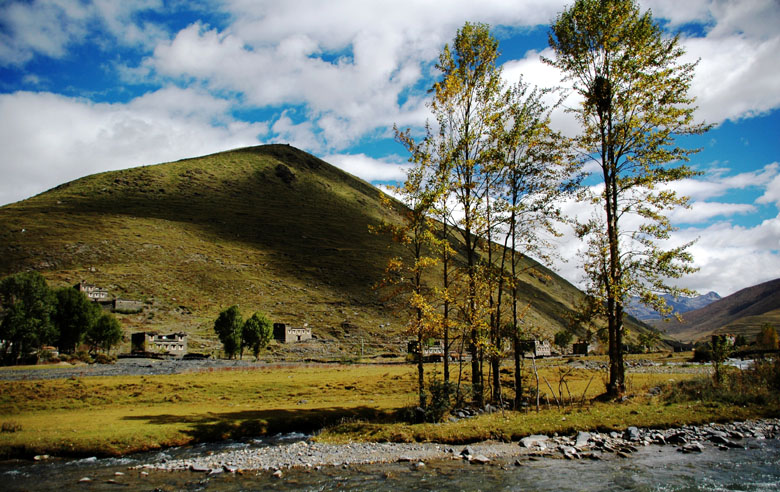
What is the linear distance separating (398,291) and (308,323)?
117m

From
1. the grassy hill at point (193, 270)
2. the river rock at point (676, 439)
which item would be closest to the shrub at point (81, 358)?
the grassy hill at point (193, 270)

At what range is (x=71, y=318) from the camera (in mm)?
91750

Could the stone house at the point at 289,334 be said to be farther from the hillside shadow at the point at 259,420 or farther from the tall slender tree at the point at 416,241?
the tall slender tree at the point at 416,241

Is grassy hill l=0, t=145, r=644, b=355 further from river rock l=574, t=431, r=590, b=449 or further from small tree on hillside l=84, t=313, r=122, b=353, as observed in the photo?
river rock l=574, t=431, r=590, b=449

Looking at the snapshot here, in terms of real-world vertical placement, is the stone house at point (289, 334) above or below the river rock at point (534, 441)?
below

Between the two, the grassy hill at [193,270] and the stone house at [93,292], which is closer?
the stone house at [93,292]

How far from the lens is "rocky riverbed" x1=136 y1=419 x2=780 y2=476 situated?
19453 mm

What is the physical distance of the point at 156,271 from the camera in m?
148

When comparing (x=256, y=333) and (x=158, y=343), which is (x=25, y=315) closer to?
(x=158, y=343)

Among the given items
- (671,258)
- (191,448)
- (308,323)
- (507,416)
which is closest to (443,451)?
(507,416)

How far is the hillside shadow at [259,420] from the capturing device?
86.4ft

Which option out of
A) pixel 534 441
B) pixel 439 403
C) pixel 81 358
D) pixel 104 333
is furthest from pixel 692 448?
pixel 104 333

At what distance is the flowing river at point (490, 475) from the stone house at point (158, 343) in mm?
89329

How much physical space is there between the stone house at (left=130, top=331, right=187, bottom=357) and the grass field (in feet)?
210
